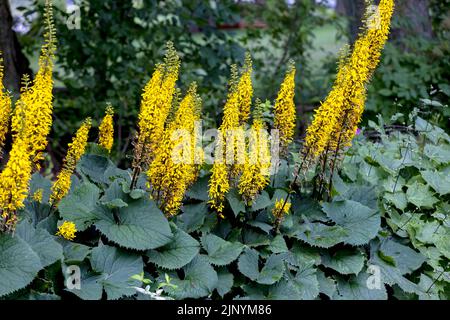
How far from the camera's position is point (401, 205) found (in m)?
4.40

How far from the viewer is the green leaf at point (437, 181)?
14.9 ft

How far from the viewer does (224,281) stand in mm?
3514

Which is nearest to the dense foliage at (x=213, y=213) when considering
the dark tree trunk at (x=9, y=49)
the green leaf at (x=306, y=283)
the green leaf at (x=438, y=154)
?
the green leaf at (x=306, y=283)

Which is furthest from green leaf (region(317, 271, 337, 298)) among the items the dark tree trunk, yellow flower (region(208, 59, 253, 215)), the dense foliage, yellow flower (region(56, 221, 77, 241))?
the dark tree trunk

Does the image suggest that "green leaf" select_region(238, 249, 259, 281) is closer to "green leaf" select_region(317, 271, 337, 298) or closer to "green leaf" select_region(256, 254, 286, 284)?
"green leaf" select_region(256, 254, 286, 284)

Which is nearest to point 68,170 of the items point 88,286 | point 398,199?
point 88,286

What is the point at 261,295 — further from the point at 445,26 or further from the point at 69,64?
the point at 445,26

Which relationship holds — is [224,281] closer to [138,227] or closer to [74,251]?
[138,227]

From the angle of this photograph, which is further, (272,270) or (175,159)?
(272,270)

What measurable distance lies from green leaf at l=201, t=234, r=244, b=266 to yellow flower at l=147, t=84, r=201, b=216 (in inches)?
10.6

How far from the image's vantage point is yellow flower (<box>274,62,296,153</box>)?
371cm

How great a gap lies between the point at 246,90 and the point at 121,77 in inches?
141

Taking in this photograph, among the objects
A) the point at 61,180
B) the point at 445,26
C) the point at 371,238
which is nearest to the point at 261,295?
the point at 371,238

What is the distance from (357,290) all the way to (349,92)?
3.99 feet
